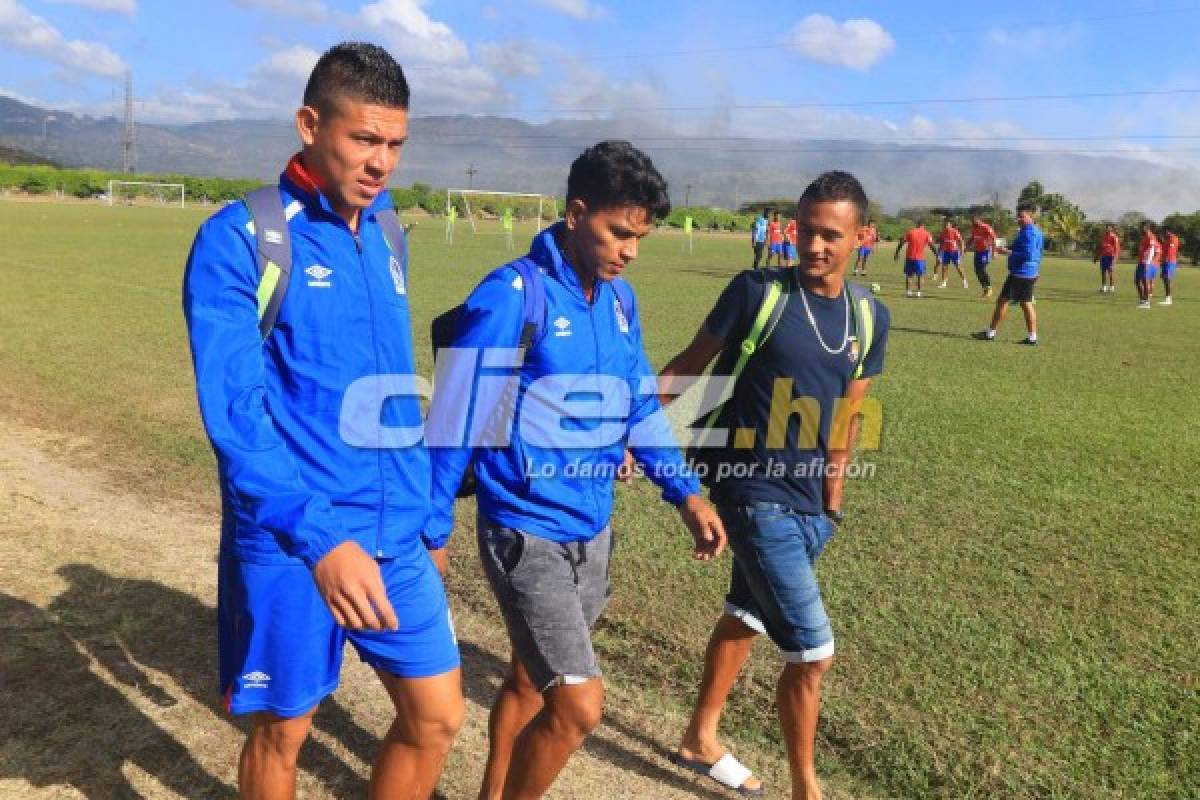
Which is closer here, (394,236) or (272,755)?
(272,755)

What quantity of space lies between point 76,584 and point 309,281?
3387 millimetres

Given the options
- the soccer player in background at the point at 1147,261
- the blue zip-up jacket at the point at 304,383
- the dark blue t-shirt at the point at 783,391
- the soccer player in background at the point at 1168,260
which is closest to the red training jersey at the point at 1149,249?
the soccer player in background at the point at 1147,261

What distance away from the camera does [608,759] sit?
3477 millimetres

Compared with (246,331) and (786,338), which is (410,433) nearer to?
(246,331)

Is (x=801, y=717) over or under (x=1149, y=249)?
under

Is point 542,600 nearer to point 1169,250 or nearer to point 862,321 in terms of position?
point 862,321

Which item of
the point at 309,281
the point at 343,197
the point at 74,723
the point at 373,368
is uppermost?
the point at 343,197

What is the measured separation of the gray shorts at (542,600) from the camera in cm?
263

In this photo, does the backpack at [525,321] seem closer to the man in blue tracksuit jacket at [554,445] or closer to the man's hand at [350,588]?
the man in blue tracksuit jacket at [554,445]

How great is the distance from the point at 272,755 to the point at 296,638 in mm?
363

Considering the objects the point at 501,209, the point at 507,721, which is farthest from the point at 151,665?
the point at 501,209

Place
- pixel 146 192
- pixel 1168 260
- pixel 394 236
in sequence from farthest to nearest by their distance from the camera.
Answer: pixel 146 192, pixel 1168 260, pixel 394 236

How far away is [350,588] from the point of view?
1.93 metres

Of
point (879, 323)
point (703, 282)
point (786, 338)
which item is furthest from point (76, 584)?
point (703, 282)
